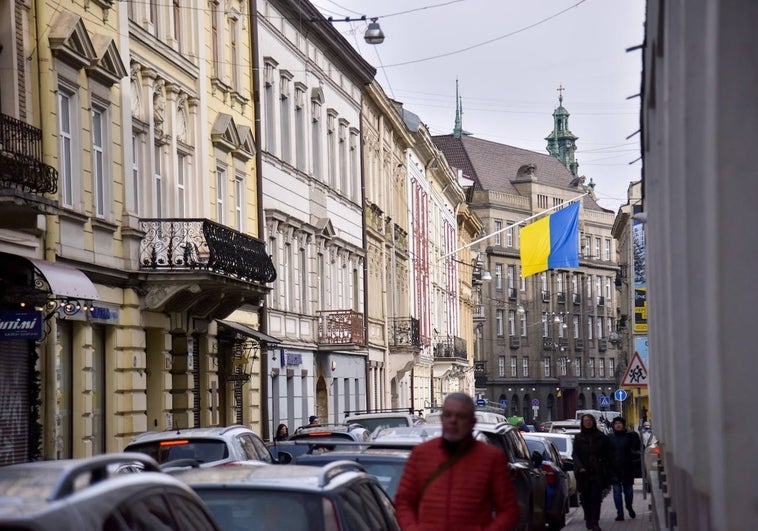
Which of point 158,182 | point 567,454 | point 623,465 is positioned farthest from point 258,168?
point 623,465

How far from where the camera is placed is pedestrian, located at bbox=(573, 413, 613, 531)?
74.8 feet

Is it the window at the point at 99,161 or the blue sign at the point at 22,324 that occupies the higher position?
the window at the point at 99,161

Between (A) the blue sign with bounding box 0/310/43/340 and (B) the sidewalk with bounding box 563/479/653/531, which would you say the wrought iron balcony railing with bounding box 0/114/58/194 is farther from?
(B) the sidewalk with bounding box 563/479/653/531

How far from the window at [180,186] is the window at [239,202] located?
3.94 metres

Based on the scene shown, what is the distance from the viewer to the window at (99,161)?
2550cm

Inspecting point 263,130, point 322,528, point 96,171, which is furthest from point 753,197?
point 263,130

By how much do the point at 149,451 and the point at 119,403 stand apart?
10332 mm

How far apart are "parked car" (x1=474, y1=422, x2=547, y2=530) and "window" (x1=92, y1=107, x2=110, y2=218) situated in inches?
319

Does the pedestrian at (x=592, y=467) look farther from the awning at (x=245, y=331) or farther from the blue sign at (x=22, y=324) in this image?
the awning at (x=245, y=331)

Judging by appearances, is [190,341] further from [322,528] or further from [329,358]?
[322,528]

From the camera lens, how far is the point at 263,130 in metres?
38.2

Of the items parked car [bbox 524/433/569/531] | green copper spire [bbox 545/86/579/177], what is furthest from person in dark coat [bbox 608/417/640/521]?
green copper spire [bbox 545/86/579/177]

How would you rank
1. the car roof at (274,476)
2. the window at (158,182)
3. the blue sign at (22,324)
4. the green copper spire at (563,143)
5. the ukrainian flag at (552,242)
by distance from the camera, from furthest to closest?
the green copper spire at (563,143) → the ukrainian flag at (552,242) → the window at (158,182) → the blue sign at (22,324) → the car roof at (274,476)

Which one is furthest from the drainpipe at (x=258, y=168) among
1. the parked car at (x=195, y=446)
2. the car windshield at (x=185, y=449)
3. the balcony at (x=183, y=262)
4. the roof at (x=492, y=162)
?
the roof at (x=492, y=162)
